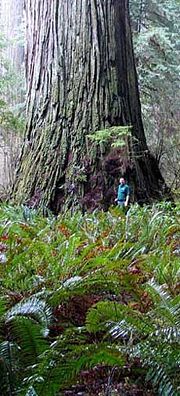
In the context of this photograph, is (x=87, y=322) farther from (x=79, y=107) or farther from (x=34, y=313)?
(x=79, y=107)

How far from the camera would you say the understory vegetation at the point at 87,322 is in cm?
94

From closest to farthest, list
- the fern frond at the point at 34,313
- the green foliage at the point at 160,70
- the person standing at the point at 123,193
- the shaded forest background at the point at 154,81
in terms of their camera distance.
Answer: the fern frond at the point at 34,313
the person standing at the point at 123,193
the shaded forest background at the point at 154,81
the green foliage at the point at 160,70

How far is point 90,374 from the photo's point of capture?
3.41 feet

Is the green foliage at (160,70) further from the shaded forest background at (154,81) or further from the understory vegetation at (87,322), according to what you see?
the understory vegetation at (87,322)

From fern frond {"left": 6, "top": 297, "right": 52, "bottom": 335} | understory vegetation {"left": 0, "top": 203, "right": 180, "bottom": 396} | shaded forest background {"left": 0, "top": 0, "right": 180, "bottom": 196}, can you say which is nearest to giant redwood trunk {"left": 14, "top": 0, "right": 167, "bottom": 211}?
understory vegetation {"left": 0, "top": 203, "right": 180, "bottom": 396}

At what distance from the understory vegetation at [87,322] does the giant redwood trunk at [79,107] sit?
2742 millimetres

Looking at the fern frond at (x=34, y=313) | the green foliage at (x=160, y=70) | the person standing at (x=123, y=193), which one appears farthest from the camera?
the green foliage at (x=160, y=70)

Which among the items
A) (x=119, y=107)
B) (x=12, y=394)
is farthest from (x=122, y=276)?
(x=119, y=107)

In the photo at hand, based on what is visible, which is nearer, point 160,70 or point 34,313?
point 34,313

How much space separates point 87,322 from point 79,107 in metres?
4.05

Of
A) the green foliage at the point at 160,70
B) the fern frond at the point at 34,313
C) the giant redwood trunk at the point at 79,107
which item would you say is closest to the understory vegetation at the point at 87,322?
the fern frond at the point at 34,313

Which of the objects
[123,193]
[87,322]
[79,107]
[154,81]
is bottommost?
[123,193]

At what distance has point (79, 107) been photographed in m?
5.11

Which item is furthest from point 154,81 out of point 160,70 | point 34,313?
point 34,313
